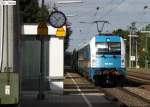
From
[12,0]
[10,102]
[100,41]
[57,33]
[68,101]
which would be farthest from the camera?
[100,41]

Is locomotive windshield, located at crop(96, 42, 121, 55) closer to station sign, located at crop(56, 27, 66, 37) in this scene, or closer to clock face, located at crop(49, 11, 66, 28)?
station sign, located at crop(56, 27, 66, 37)

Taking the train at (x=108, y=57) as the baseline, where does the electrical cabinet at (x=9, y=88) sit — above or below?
below

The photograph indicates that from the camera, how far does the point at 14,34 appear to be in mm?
15602

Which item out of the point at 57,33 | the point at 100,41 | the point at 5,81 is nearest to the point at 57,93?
the point at 57,33

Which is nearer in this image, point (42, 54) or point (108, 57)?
point (42, 54)

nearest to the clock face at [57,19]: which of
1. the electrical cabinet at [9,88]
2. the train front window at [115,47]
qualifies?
the train front window at [115,47]

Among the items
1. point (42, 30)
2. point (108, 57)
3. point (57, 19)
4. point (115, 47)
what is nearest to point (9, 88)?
point (42, 30)

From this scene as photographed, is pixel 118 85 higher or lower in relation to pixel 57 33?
lower

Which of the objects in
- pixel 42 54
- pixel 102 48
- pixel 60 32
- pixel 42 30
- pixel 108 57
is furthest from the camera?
pixel 102 48

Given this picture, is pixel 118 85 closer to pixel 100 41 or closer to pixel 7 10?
pixel 100 41

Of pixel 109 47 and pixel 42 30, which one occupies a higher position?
pixel 42 30

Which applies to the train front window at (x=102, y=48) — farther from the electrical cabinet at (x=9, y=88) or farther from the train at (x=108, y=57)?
the electrical cabinet at (x=9, y=88)

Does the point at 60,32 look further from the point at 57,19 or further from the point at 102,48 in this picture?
the point at 102,48

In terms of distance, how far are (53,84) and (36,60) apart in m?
1.40
